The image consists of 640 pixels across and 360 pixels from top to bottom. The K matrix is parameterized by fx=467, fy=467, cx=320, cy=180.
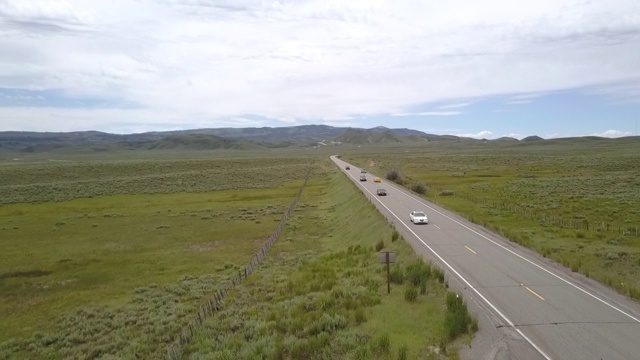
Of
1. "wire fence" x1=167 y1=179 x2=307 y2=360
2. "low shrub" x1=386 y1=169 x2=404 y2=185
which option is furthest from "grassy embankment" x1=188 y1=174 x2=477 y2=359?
"low shrub" x1=386 y1=169 x2=404 y2=185

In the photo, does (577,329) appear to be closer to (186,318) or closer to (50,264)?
(186,318)

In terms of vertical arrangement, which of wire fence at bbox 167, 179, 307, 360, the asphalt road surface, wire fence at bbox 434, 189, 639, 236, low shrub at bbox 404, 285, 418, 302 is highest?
low shrub at bbox 404, 285, 418, 302

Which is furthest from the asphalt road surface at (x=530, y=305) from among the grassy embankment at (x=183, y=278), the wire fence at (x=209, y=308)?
the wire fence at (x=209, y=308)

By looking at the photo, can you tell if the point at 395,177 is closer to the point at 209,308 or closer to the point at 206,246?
the point at 206,246

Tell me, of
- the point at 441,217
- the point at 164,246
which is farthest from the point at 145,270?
the point at 441,217

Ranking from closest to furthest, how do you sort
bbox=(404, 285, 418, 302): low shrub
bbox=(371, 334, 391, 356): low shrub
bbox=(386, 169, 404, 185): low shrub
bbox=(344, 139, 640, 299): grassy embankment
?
bbox=(371, 334, 391, 356): low shrub, bbox=(404, 285, 418, 302): low shrub, bbox=(344, 139, 640, 299): grassy embankment, bbox=(386, 169, 404, 185): low shrub

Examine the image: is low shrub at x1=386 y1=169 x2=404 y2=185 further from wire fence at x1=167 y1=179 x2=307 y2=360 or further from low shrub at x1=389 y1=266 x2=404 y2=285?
low shrub at x1=389 y1=266 x2=404 y2=285

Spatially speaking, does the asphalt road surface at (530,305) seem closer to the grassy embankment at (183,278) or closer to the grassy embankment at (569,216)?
the grassy embankment at (183,278)
